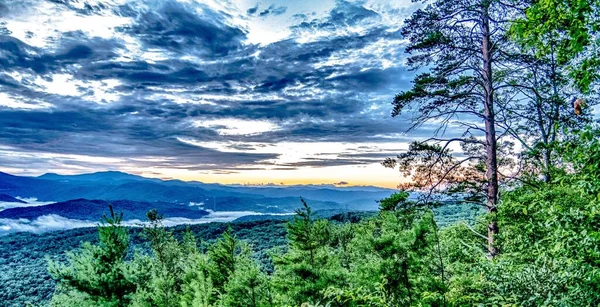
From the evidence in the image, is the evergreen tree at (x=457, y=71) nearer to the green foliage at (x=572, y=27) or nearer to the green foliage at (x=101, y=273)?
the green foliage at (x=572, y=27)

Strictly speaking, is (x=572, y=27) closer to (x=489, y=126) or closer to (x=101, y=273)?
(x=489, y=126)

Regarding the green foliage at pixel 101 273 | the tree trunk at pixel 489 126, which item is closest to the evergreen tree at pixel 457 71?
the tree trunk at pixel 489 126

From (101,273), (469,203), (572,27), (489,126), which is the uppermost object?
(572,27)

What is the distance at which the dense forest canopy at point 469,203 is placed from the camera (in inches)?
188

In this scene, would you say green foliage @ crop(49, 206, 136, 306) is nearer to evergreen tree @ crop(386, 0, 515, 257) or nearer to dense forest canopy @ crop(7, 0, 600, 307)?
dense forest canopy @ crop(7, 0, 600, 307)

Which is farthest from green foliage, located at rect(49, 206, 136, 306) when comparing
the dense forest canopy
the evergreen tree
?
the evergreen tree

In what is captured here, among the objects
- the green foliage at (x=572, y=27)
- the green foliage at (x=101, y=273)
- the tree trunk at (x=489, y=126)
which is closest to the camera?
the green foliage at (x=572, y=27)

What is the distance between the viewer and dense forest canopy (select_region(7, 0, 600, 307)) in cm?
479

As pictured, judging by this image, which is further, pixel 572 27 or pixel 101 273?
pixel 101 273

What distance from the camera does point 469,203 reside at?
10.9 metres

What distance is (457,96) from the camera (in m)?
10.8

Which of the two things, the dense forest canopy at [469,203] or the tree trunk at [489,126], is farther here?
the tree trunk at [489,126]

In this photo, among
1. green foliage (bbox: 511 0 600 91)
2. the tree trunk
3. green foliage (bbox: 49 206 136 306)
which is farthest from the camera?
green foliage (bbox: 49 206 136 306)

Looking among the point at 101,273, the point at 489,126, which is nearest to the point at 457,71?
the point at 489,126
